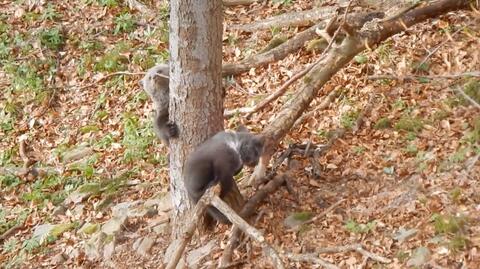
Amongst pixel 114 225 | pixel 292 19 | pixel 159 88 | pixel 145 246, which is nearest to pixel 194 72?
pixel 159 88

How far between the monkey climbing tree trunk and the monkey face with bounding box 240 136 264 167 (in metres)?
0.34

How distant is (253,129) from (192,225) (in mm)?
2686

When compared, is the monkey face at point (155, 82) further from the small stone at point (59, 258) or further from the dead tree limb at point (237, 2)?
the dead tree limb at point (237, 2)

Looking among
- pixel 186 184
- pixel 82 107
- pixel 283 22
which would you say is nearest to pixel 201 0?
pixel 186 184

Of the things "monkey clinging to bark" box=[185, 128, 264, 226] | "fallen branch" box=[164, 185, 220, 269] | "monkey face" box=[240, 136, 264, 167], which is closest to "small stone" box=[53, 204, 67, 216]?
"monkey clinging to bark" box=[185, 128, 264, 226]

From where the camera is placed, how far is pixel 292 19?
381 inches

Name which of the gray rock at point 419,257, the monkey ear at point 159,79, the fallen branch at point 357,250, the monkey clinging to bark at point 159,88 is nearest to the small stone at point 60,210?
the monkey clinging to bark at point 159,88

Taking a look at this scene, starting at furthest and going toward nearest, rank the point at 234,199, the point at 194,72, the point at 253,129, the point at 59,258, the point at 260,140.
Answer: the point at 253,129 < the point at 59,258 < the point at 234,199 < the point at 260,140 < the point at 194,72

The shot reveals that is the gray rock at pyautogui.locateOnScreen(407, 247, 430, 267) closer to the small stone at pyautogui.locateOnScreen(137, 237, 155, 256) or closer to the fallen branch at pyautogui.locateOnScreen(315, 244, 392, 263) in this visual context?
the fallen branch at pyautogui.locateOnScreen(315, 244, 392, 263)

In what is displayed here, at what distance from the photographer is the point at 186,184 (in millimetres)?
5895

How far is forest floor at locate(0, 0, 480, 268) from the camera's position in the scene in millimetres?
5785

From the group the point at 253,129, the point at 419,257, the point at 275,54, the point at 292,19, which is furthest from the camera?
the point at 292,19

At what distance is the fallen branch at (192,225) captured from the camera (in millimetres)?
5371

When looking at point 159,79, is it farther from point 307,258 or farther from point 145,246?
point 307,258
